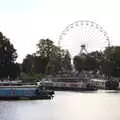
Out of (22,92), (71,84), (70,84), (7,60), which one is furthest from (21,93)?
(7,60)

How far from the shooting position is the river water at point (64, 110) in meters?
86.2

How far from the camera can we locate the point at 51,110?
97938 mm

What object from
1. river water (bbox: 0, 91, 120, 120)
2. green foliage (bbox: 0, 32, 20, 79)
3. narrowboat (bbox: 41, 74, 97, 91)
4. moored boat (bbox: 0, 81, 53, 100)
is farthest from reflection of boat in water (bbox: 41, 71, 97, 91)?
river water (bbox: 0, 91, 120, 120)

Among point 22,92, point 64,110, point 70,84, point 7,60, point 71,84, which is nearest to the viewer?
point 64,110

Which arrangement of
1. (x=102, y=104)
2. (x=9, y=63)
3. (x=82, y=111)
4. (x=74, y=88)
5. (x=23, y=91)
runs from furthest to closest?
(x=9, y=63)
(x=74, y=88)
(x=23, y=91)
(x=102, y=104)
(x=82, y=111)

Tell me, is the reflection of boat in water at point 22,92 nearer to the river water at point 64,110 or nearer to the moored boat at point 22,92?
the moored boat at point 22,92

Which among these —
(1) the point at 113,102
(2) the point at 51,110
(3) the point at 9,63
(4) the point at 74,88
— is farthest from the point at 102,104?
(3) the point at 9,63

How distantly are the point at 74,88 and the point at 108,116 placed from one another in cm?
7836

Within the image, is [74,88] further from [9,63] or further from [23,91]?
[23,91]

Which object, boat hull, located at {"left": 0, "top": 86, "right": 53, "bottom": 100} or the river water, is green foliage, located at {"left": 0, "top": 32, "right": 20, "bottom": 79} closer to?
boat hull, located at {"left": 0, "top": 86, "right": 53, "bottom": 100}

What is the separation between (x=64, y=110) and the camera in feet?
324

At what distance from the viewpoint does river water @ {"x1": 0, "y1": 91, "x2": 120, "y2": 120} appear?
86188 mm

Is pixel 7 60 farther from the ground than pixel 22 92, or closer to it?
farther from the ground

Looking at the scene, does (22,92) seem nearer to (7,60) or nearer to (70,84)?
(70,84)
